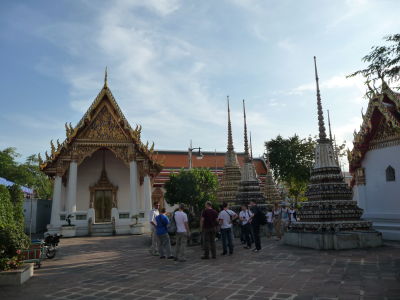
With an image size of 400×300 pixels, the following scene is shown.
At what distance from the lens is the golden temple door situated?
22.8 m

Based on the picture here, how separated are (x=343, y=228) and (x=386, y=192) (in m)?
3.82

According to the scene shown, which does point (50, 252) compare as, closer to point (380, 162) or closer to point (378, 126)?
point (380, 162)

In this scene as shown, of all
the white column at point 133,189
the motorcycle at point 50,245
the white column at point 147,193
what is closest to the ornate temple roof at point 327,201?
the motorcycle at point 50,245

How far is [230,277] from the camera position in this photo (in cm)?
619

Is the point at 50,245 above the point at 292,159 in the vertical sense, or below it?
below

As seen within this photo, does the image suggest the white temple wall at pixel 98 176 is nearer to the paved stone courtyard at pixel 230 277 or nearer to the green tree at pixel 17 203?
the green tree at pixel 17 203

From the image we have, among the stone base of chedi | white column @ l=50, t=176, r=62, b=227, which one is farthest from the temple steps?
the stone base of chedi

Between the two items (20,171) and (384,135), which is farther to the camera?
(20,171)

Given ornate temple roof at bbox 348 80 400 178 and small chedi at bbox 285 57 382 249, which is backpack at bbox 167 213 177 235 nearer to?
small chedi at bbox 285 57 382 249

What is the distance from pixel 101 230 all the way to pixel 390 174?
15.3 meters

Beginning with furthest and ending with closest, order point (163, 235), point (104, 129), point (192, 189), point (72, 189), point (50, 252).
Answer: point (192, 189), point (104, 129), point (72, 189), point (50, 252), point (163, 235)

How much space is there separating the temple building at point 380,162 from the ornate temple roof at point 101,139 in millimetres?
12633

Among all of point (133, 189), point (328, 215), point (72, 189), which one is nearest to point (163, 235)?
point (328, 215)

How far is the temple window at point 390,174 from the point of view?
1206 cm
